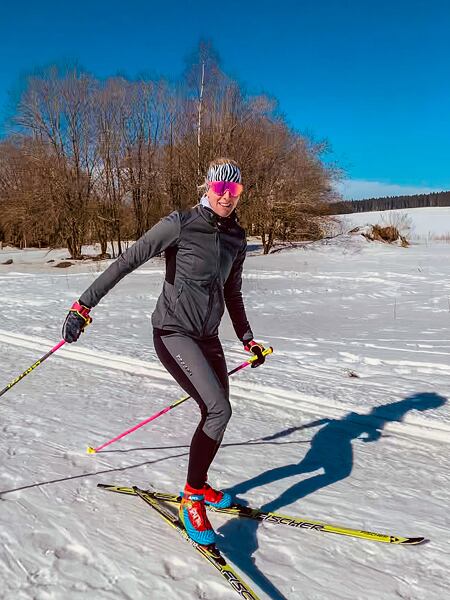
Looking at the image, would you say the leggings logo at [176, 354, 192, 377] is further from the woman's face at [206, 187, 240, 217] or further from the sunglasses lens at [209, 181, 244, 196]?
the sunglasses lens at [209, 181, 244, 196]

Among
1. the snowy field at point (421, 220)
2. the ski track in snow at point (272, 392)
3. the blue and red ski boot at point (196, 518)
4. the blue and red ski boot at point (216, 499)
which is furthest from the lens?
the snowy field at point (421, 220)

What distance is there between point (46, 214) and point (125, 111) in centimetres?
631

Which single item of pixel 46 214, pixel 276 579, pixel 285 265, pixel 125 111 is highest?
pixel 125 111

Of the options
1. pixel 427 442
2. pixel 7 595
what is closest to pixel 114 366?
pixel 427 442

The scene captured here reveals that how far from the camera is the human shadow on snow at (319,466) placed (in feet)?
8.70

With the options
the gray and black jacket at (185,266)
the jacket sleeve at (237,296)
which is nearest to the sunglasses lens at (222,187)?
the gray and black jacket at (185,266)

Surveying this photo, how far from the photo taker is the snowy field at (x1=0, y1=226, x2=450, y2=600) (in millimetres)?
2449

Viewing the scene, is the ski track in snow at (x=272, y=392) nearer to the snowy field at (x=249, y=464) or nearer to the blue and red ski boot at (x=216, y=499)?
the snowy field at (x=249, y=464)

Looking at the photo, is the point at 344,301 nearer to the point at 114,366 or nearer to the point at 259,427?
the point at 114,366

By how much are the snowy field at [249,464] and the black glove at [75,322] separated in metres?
1.04

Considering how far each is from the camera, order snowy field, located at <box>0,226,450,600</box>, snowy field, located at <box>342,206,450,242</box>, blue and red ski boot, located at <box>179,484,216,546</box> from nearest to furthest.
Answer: snowy field, located at <box>0,226,450,600</box> → blue and red ski boot, located at <box>179,484,216,546</box> → snowy field, located at <box>342,206,450,242</box>

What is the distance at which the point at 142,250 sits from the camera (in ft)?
9.24

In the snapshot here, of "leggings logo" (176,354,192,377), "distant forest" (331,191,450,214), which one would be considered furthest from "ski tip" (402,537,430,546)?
"distant forest" (331,191,450,214)

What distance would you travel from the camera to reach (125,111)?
22.9m
